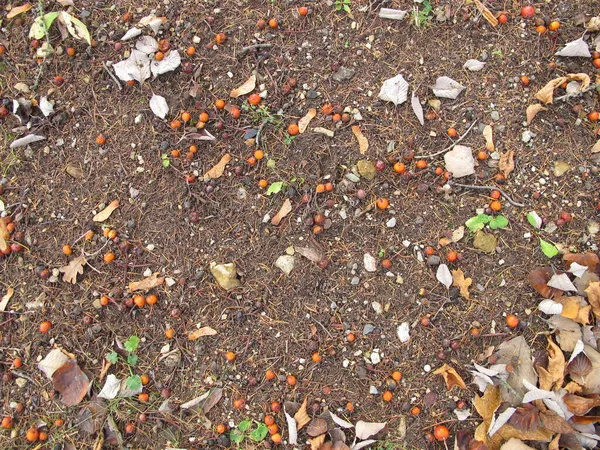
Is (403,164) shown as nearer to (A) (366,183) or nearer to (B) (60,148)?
(A) (366,183)

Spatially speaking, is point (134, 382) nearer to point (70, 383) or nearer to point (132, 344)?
point (132, 344)

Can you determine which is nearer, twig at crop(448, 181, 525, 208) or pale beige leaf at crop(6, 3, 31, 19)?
twig at crop(448, 181, 525, 208)

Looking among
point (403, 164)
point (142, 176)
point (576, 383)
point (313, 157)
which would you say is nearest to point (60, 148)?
point (142, 176)

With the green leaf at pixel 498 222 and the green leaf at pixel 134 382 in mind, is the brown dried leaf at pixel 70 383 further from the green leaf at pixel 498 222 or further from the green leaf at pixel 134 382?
the green leaf at pixel 498 222

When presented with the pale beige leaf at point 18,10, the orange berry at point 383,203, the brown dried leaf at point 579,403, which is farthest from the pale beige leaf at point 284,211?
the pale beige leaf at point 18,10

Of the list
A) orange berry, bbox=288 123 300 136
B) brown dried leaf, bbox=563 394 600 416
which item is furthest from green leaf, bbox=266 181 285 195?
brown dried leaf, bbox=563 394 600 416

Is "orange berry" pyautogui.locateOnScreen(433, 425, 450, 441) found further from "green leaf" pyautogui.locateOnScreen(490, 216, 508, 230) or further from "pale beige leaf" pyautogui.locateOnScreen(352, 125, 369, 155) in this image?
"pale beige leaf" pyautogui.locateOnScreen(352, 125, 369, 155)
